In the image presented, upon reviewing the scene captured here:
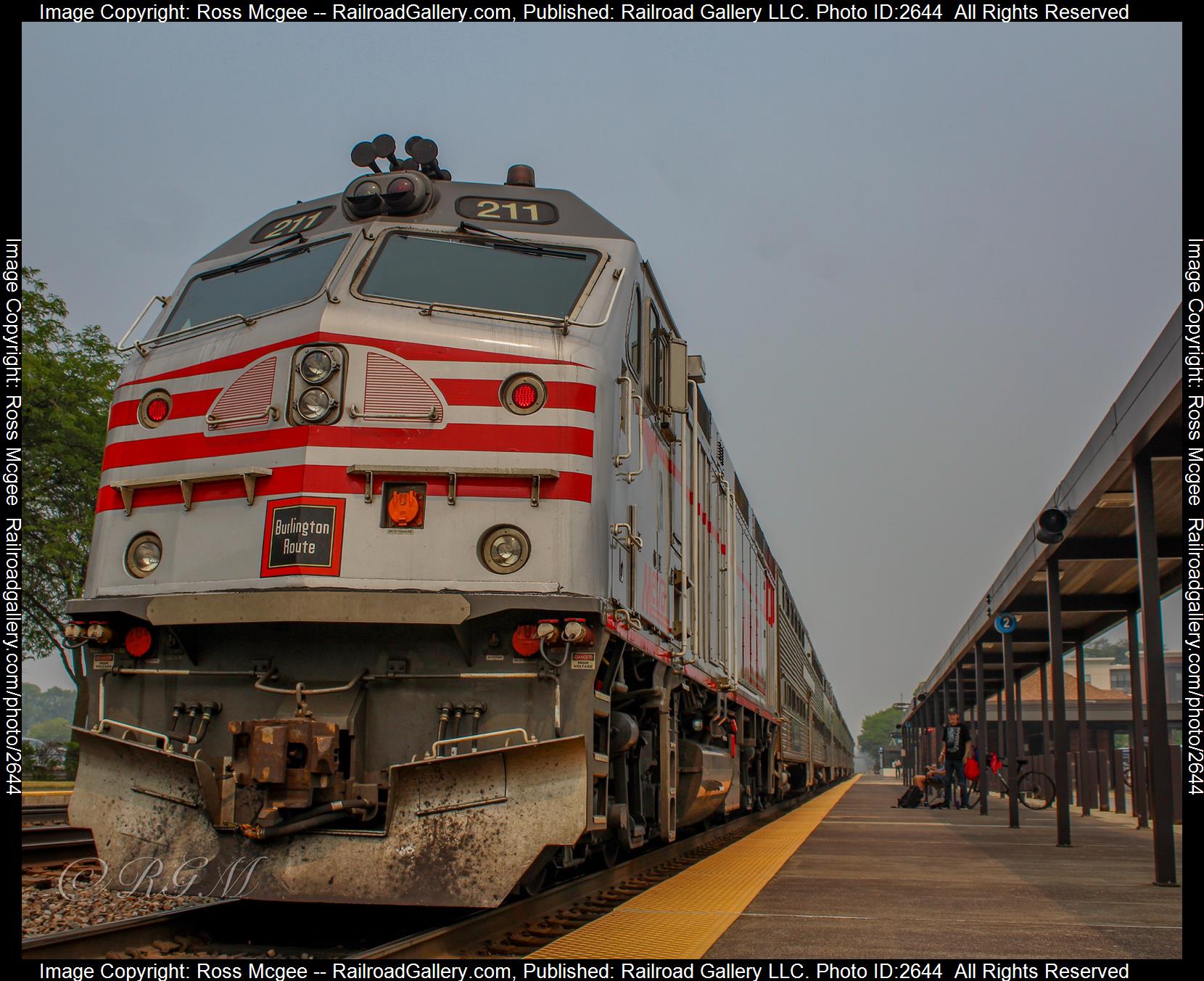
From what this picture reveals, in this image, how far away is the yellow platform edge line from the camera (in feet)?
16.8

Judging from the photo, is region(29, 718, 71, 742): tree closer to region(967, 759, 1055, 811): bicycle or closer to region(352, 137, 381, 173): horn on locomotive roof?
region(967, 759, 1055, 811): bicycle

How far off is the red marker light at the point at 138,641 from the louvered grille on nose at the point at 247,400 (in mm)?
1161

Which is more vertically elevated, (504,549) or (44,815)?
(504,549)

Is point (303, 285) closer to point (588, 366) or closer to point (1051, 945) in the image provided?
point (588, 366)

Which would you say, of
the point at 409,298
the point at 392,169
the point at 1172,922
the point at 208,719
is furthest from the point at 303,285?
the point at 1172,922

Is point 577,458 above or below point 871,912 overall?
above

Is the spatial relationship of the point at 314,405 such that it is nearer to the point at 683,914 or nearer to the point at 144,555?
the point at 144,555

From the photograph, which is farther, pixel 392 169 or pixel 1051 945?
pixel 392 169

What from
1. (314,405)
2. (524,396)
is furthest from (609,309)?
(314,405)

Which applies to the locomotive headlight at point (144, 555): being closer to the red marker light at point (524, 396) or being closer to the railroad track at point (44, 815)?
the red marker light at point (524, 396)

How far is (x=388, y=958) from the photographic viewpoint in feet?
14.9

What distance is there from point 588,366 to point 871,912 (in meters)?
3.48

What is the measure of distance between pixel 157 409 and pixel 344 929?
309cm

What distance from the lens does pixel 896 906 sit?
6805 mm
